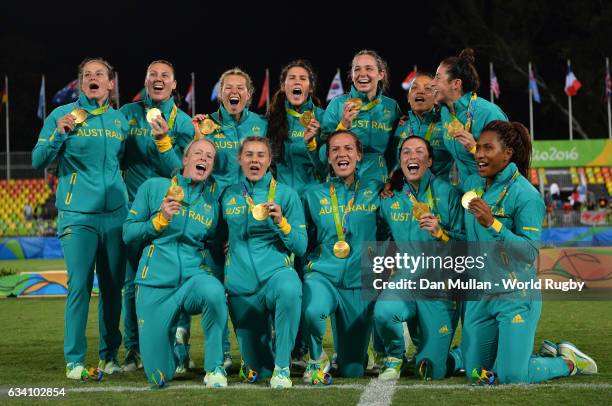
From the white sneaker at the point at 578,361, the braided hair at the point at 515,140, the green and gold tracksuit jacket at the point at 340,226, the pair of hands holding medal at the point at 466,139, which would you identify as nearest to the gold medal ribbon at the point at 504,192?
the braided hair at the point at 515,140

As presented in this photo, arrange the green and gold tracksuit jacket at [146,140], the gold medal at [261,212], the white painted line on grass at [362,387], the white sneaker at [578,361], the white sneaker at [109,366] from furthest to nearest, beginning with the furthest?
A: the green and gold tracksuit jacket at [146,140]
the white sneaker at [109,366]
the white sneaker at [578,361]
the gold medal at [261,212]
the white painted line on grass at [362,387]

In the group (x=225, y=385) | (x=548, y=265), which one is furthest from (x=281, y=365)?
(x=548, y=265)

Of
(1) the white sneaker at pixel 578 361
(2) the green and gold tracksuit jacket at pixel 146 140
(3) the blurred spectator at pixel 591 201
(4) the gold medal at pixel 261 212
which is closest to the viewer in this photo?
(4) the gold medal at pixel 261 212

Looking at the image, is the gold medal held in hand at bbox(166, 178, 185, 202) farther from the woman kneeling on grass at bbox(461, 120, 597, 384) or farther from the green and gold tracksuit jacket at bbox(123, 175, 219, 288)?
the woman kneeling on grass at bbox(461, 120, 597, 384)

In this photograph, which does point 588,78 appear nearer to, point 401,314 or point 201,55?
point 201,55

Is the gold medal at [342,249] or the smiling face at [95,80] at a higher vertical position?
the smiling face at [95,80]

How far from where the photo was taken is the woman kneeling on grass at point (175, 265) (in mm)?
5496

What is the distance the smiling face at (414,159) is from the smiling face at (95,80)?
216cm

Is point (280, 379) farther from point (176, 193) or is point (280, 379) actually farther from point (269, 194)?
point (176, 193)

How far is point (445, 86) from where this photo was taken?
6.32m

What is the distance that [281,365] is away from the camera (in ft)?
17.9

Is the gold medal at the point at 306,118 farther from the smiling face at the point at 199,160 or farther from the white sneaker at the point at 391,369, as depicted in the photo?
the white sneaker at the point at 391,369

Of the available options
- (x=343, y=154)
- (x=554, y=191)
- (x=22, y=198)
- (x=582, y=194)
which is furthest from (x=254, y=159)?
(x=22, y=198)

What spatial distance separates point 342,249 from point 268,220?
56cm
